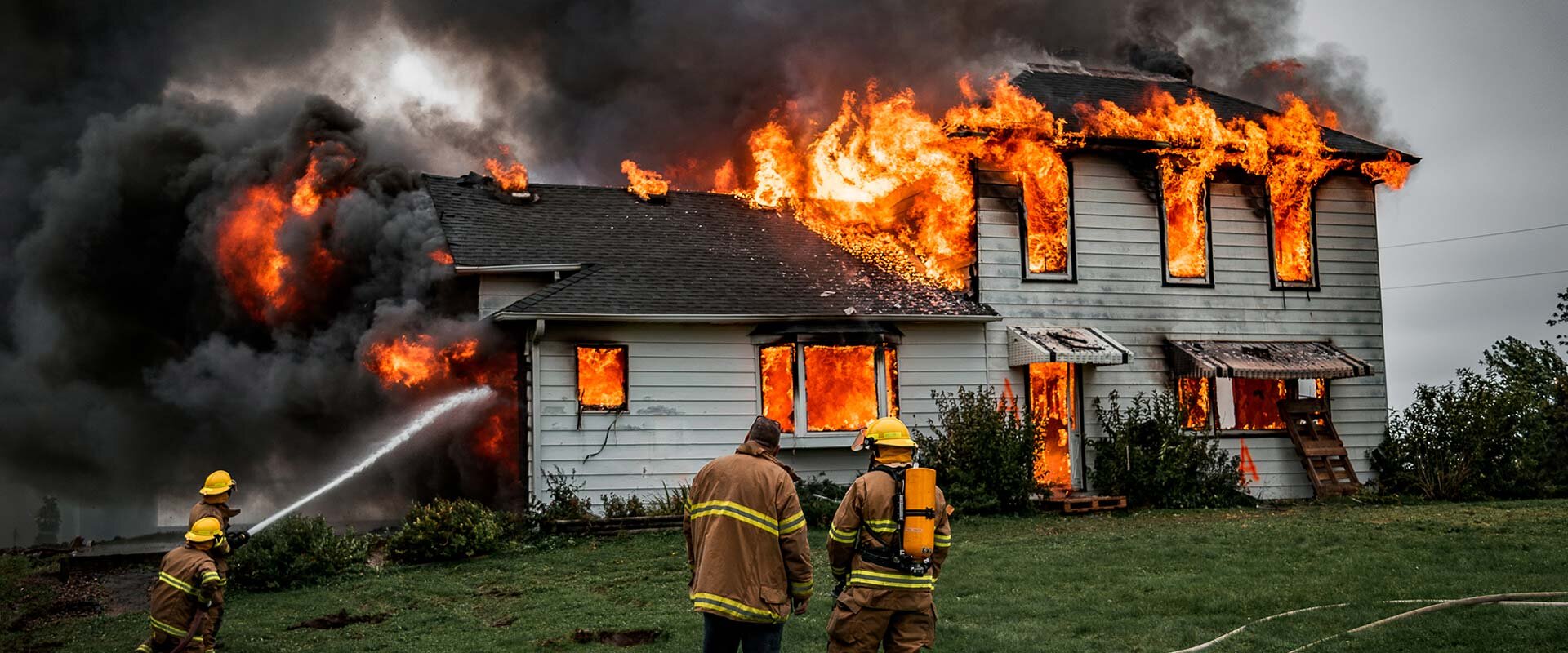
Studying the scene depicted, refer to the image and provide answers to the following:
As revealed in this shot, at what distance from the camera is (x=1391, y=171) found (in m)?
19.9

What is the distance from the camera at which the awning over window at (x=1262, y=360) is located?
1789 cm

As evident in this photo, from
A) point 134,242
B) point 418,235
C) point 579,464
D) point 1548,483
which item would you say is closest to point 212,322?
point 134,242

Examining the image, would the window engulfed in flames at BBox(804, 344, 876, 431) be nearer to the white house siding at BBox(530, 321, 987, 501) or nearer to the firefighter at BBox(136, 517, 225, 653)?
the white house siding at BBox(530, 321, 987, 501)

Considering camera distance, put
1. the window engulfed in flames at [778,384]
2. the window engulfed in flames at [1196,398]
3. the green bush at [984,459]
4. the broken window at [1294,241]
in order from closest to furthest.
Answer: the green bush at [984,459] < the window engulfed in flames at [778,384] < the window engulfed in flames at [1196,398] < the broken window at [1294,241]

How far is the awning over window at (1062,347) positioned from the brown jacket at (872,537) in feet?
36.0

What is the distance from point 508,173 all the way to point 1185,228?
454 inches

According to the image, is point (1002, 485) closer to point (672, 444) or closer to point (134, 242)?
point (672, 444)

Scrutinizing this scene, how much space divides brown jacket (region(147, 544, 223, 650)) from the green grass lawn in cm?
134

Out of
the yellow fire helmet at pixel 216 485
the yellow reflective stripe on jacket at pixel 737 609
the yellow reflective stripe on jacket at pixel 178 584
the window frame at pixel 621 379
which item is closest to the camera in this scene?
the yellow reflective stripe on jacket at pixel 737 609

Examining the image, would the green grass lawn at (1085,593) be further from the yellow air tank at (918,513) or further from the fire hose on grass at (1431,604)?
the yellow air tank at (918,513)

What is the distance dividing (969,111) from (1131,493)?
6.46 meters

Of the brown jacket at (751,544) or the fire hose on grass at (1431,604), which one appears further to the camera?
the fire hose on grass at (1431,604)

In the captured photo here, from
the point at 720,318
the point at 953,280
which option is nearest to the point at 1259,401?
the point at 953,280

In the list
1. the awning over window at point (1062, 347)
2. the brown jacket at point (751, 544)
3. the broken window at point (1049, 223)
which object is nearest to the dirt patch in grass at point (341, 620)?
the brown jacket at point (751, 544)
